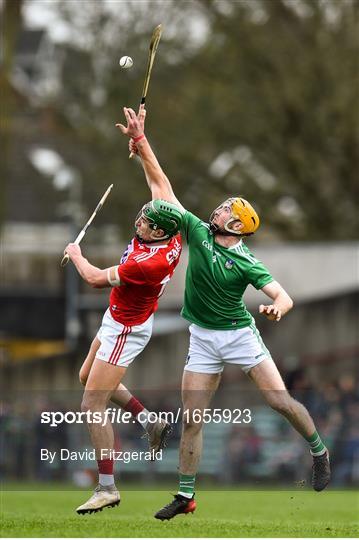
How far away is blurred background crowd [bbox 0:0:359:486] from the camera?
27594 millimetres

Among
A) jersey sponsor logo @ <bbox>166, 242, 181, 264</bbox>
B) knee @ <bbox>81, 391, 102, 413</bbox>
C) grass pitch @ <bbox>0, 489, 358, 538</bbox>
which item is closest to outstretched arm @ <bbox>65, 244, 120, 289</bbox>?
jersey sponsor logo @ <bbox>166, 242, 181, 264</bbox>

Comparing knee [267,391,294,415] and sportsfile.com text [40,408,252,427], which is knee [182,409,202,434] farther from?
knee [267,391,294,415]

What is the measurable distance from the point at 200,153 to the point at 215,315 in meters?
24.7

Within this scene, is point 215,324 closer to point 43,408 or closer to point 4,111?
point 43,408

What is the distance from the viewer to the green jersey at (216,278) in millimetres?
11508

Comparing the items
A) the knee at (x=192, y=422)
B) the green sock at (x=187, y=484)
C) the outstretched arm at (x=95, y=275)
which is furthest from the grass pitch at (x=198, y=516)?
the outstretched arm at (x=95, y=275)

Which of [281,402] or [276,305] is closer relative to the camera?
[276,305]

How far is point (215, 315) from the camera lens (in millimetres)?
11656

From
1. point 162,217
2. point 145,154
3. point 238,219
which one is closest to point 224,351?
point 238,219

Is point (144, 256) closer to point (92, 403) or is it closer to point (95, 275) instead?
point (95, 275)

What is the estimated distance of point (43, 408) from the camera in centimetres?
2036

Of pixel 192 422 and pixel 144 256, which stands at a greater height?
pixel 144 256

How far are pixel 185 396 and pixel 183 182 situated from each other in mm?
24432

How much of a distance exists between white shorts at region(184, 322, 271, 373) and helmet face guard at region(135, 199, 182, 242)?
899mm
